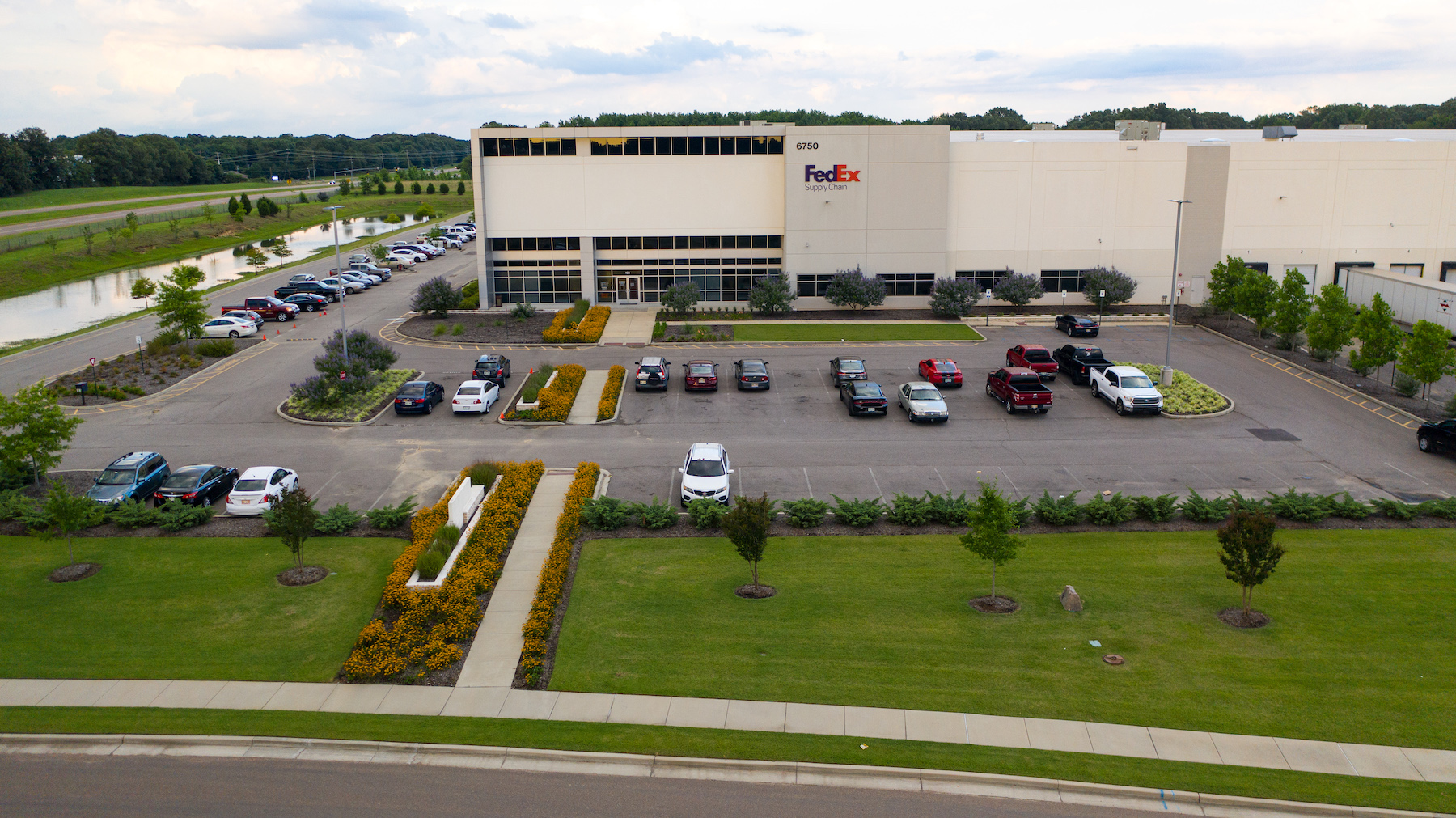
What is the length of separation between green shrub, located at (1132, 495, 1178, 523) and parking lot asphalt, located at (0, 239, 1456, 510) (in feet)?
9.62

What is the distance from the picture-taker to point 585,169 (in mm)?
58750

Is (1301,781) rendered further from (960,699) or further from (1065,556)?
(1065,556)

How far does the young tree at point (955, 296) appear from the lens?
185 ft

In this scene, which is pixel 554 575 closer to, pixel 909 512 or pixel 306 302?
pixel 909 512

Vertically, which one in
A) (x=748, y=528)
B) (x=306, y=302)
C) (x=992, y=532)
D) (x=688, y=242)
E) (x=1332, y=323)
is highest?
(x=688, y=242)

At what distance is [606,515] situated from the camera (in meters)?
25.1

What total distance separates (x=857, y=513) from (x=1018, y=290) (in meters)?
36.2

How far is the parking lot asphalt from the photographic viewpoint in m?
29.7

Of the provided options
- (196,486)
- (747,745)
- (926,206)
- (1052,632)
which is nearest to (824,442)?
(1052,632)

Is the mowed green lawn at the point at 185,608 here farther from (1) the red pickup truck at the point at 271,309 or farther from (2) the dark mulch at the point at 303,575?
(1) the red pickup truck at the point at 271,309

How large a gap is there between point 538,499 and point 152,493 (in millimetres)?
12078

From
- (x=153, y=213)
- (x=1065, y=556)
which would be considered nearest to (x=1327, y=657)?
(x=1065, y=556)

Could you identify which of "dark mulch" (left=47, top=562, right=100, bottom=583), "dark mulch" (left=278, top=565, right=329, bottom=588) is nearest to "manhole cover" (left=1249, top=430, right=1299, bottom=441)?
"dark mulch" (left=278, top=565, right=329, bottom=588)

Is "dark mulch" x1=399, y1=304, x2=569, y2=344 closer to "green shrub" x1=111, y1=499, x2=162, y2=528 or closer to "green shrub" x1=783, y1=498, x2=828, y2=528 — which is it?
"green shrub" x1=111, y1=499, x2=162, y2=528
